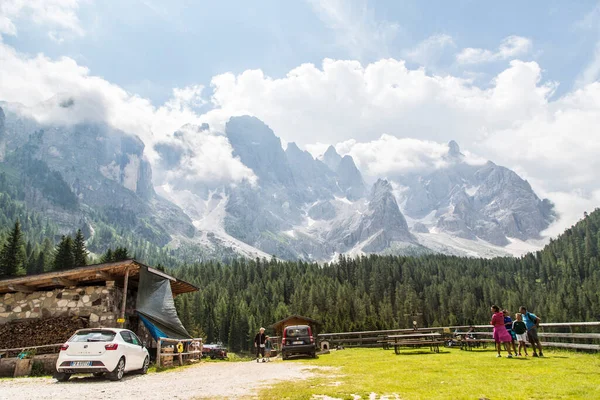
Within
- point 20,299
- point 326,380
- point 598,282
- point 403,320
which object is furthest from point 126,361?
point 598,282

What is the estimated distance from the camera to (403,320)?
107312 millimetres

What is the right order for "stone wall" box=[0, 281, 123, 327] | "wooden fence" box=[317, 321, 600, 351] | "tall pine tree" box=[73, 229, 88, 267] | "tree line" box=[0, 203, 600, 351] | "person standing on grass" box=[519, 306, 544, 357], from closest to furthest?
"wooden fence" box=[317, 321, 600, 351]
"person standing on grass" box=[519, 306, 544, 357]
"stone wall" box=[0, 281, 123, 327]
"tall pine tree" box=[73, 229, 88, 267]
"tree line" box=[0, 203, 600, 351]

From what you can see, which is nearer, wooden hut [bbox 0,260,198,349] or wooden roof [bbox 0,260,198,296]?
wooden hut [bbox 0,260,198,349]

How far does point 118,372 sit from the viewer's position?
14.4m

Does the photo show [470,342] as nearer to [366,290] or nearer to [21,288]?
[21,288]

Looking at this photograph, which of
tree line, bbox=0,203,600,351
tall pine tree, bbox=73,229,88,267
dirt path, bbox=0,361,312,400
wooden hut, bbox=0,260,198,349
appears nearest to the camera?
dirt path, bbox=0,361,312,400

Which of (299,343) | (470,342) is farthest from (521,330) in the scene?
(299,343)

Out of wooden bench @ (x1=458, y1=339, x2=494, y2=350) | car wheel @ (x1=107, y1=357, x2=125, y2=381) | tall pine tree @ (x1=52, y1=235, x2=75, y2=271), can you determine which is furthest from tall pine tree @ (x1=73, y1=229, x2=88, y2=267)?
wooden bench @ (x1=458, y1=339, x2=494, y2=350)

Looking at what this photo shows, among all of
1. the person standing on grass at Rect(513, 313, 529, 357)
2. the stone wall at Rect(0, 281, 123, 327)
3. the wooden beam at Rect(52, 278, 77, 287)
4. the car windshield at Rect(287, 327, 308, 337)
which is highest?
the wooden beam at Rect(52, 278, 77, 287)

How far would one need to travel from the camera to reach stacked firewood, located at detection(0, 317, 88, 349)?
19531mm

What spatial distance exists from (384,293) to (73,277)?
11350cm

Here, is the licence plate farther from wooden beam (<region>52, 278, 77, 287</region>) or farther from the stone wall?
wooden beam (<region>52, 278, 77, 287</region>)

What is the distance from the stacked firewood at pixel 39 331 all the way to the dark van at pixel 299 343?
12.5 m

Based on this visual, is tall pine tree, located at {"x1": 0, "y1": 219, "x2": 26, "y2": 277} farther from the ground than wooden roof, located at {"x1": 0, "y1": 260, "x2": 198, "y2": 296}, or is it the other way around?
tall pine tree, located at {"x1": 0, "y1": 219, "x2": 26, "y2": 277}
